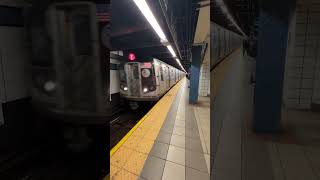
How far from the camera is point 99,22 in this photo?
468 mm

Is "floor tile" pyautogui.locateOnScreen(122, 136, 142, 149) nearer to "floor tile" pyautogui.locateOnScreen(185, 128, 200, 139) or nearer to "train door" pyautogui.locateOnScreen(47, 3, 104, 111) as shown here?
"floor tile" pyautogui.locateOnScreen(185, 128, 200, 139)

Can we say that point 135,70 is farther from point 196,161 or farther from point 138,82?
point 196,161

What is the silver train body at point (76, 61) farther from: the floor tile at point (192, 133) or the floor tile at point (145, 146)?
the floor tile at point (192, 133)

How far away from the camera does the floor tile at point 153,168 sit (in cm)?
196

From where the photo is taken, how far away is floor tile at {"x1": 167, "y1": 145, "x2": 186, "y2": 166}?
2.28 metres

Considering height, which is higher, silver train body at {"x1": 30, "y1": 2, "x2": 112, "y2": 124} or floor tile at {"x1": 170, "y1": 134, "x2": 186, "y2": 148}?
silver train body at {"x1": 30, "y1": 2, "x2": 112, "y2": 124}

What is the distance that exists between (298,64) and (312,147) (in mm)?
930

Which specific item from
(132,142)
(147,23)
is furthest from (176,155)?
(147,23)

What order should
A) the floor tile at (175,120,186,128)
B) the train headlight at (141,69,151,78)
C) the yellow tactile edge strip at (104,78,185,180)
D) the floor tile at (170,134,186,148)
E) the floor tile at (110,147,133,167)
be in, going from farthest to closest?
the train headlight at (141,69,151,78), the floor tile at (175,120,186,128), the floor tile at (170,134,186,148), the floor tile at (110,147,133,167), the yellow tactile edge strip at (104,78,185,180)

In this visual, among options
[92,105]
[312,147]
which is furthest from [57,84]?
[312,147]

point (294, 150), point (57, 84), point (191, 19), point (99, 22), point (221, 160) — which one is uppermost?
point (191, 19)

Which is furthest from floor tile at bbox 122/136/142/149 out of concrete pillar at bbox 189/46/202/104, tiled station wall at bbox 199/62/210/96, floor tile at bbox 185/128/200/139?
tiled station wall at bbox 199/62/210/96

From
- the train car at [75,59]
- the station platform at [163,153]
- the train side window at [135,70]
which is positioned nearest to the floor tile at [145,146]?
the station platform at [163,153]

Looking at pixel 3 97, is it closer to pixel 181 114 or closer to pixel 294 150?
pixel 294 150
